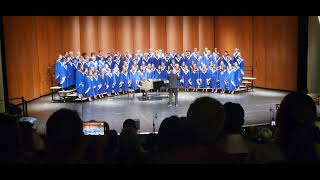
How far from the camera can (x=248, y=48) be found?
57.5ft

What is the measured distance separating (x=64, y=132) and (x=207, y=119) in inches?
31.4

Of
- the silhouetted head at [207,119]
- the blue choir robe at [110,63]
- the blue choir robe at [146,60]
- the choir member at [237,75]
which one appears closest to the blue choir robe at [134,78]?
the blue choir robe at [110,63]

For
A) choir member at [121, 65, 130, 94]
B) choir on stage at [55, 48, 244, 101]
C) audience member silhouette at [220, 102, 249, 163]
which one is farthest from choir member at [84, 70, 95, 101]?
A: audience member silhouette at [220, 102, 249, 163]

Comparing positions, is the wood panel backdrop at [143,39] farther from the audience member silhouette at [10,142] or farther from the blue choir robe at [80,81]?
the audience member silhouette at [10,142]

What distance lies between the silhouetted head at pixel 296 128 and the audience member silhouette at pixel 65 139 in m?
1.12

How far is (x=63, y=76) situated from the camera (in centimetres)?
1430

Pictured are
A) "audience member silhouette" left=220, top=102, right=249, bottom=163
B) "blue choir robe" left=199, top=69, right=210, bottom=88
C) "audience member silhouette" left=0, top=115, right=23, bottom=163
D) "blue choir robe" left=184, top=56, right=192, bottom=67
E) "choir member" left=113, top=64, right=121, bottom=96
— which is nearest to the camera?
"audience member silhouette" left=0, top=115, right=23, bottom=163

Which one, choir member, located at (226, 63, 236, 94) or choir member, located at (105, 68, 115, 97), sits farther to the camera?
choir member, located at (226, 63, 236, 94)

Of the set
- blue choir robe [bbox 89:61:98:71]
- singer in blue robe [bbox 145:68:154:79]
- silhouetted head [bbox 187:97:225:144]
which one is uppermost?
blue choir robe [bbox 89:61:98:71]

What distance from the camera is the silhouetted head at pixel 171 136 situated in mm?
2109

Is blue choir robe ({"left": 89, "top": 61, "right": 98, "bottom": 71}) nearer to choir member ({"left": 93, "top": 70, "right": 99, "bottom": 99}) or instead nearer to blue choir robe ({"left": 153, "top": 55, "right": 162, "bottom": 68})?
choir member ({"left": 93, "top": 70, "right": 99, "bottom": 99})

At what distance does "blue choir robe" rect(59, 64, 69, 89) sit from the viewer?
1428 centimetres

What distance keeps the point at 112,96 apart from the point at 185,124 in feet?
41.1

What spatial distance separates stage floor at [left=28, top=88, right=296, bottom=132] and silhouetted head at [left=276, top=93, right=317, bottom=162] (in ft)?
21.3
